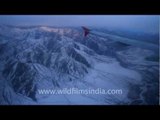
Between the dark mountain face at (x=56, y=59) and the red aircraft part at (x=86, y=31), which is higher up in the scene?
the red aircraft part at (x=86, y=31)

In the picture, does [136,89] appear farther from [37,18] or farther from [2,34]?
[2,34]

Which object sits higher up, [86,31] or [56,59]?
[86,31]

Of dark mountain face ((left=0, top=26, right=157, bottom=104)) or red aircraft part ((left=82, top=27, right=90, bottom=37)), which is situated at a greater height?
red aircraft part ((left=82, top=27, right=90, bottom=37))

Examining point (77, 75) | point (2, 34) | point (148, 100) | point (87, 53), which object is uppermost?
point (2, 34)

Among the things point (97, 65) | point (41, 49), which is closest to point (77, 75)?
point (97, 65)
